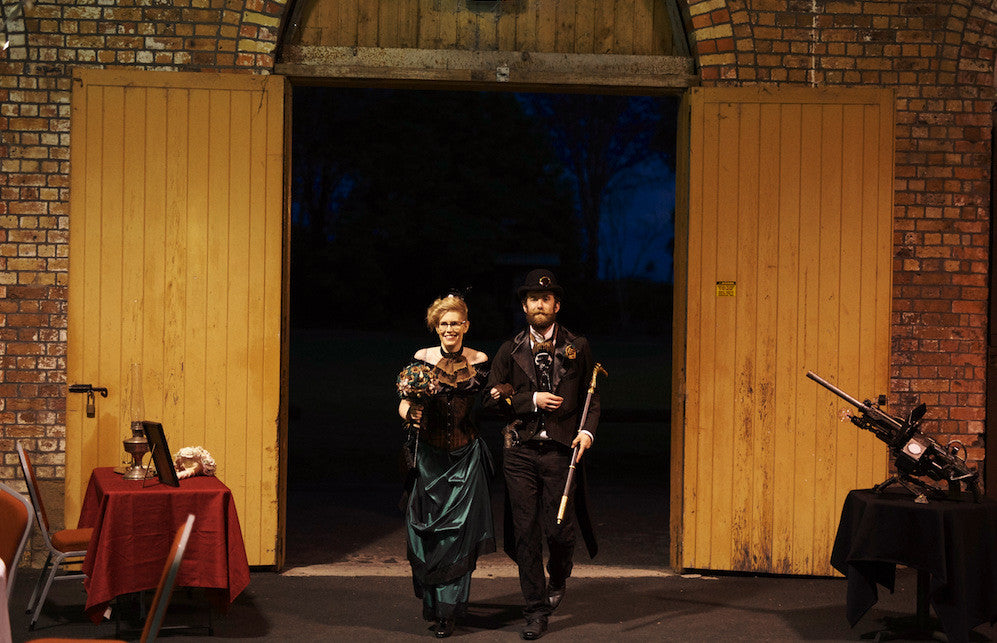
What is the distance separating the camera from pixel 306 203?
39.0 meters

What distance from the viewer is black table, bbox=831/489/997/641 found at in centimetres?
475

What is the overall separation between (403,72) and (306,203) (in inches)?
1319

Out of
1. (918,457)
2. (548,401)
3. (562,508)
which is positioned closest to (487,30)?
(548,401)

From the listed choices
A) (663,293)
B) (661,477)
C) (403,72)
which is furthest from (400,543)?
(663,293)

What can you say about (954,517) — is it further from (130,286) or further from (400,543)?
(130,286)

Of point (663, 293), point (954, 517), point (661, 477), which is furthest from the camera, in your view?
point (663, 293)

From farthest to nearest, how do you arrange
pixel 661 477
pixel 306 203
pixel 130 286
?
pixel 306 203 → pixel 661 477 → pixel 130 286

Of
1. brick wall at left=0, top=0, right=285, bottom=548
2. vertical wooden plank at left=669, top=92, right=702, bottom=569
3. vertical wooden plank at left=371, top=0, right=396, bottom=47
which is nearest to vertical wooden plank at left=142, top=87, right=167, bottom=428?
brick wall at left=0, top=0, right=285, bottom=548

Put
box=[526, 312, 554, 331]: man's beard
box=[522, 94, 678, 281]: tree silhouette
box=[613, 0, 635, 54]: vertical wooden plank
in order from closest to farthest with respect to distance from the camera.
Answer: box=[526, 312, 554, 331]: man's beard < box=[613, 0, 635, 54]: vertical wooden plank < box=[522, 94, 678, 281]: tree silhouette

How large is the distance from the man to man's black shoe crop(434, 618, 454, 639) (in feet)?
1.16

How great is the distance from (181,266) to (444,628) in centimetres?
264

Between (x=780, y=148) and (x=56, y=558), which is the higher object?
(x=780, y=148)

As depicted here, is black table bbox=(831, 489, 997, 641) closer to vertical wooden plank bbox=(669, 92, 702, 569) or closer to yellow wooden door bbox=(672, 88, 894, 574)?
yellow wooden door bbox=(672, 88, 894, 574)

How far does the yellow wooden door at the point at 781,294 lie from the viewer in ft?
20.5
